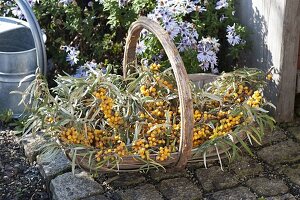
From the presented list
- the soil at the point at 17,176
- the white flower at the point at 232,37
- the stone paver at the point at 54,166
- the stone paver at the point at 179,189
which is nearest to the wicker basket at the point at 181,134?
the stone paver at the point at 179,189

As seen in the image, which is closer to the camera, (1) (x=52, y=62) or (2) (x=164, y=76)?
(2) (x=164, y=76)

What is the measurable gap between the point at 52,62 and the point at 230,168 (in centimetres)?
162

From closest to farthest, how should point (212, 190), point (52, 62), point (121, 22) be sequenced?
point (212, 190) < point (121, 22) < point (52, 62)

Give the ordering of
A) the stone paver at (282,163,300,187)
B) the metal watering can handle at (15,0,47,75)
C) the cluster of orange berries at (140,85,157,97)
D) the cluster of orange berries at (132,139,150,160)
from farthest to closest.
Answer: the metal watering can handle at (15,0,47,75) < the cluster of orange berries at (140,85,157,97) < the stone paver at (282,163,300,187) < the cluster of orange berries at (132,139,150,160)

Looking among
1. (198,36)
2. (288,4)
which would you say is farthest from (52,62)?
(288,4)

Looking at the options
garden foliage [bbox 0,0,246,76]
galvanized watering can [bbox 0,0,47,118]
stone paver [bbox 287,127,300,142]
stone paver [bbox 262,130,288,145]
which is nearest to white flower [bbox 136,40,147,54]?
garden foliage [bbox 0,0,246,76]

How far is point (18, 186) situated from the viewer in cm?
339

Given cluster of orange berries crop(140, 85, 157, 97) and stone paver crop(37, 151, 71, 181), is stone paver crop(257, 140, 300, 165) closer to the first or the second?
cluster of orange berries crop(140, 85, 157, 97)

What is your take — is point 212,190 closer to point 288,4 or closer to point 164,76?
point 164,76

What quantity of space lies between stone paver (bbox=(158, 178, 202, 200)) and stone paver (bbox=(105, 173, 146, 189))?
5.0 inches

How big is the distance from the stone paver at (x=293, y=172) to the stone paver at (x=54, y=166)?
118 cm

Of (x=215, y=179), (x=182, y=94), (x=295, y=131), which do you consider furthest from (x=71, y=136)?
(x=295, y=131)

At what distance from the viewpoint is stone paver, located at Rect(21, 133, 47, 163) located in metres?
3.60

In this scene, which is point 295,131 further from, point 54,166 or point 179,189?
point 54,166
